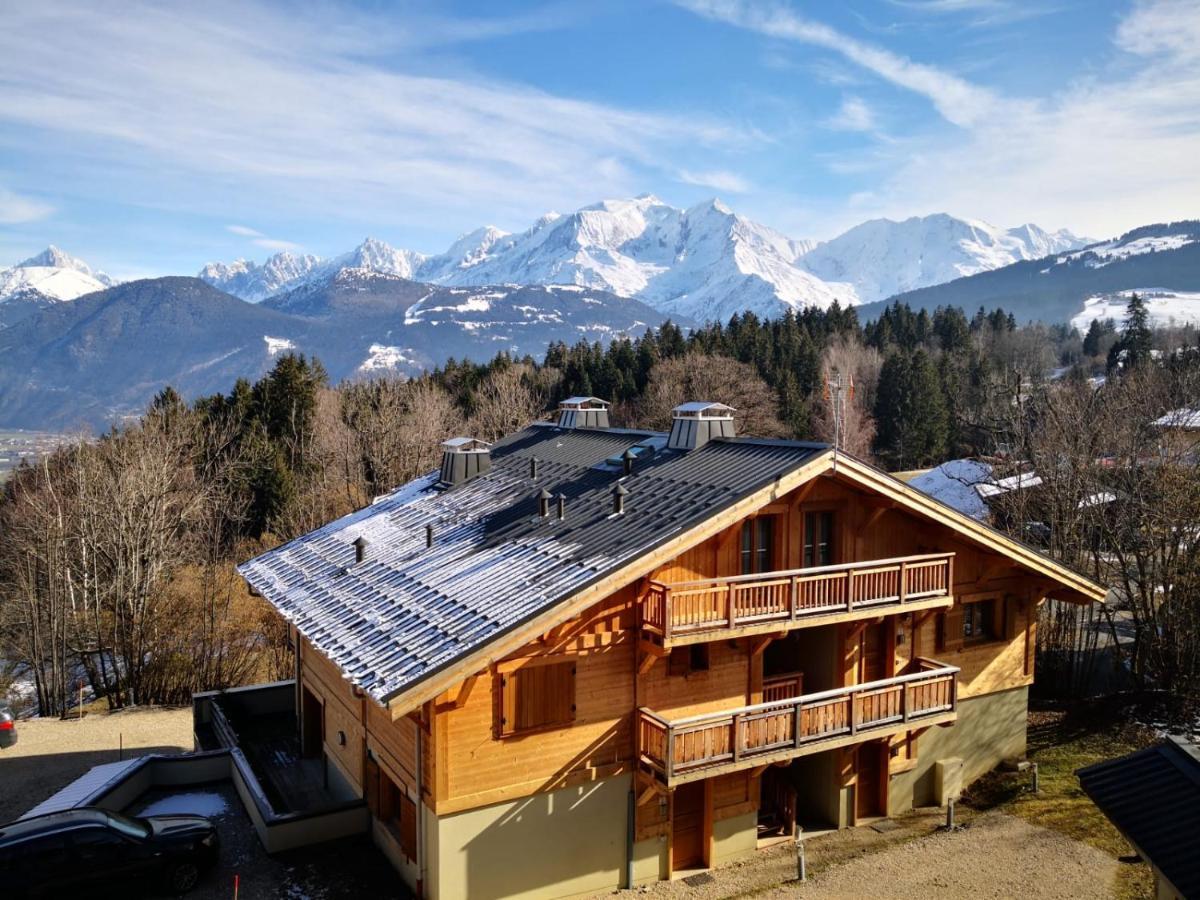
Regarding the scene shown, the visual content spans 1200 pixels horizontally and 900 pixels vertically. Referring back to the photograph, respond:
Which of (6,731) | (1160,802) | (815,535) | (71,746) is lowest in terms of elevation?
(71,746)

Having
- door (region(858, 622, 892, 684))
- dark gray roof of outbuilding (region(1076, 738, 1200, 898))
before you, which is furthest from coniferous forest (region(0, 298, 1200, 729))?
dark gray roof of outbuilding (region(1076, 738, 1200, 898))

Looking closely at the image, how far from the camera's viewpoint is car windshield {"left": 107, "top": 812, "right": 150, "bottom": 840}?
53.5 ft

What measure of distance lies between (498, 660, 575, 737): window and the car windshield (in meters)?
7.34

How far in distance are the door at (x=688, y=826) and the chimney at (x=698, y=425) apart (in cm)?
827

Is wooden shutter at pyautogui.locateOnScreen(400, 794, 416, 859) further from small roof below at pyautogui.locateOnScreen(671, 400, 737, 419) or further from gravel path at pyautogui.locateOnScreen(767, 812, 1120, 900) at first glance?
small roof below at pyautogui.locateOnScreen(671, 400, 737, 419)

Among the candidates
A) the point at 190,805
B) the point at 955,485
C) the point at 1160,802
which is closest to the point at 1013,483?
the point at 955,485

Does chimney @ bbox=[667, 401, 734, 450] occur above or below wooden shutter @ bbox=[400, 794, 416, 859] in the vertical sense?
above

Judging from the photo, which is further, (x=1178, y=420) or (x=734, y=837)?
(x=1178, y=420)

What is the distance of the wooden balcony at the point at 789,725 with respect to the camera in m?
16.5

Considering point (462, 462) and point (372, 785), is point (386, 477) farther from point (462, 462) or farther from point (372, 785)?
point (372, 785)

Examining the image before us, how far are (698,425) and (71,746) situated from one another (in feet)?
75.1

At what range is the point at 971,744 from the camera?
76.5ft

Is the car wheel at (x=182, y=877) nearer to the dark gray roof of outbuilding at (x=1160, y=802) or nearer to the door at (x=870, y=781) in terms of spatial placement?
the door at (x=870, y=781)

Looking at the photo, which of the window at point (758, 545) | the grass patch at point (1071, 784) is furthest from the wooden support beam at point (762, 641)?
the grass patch at point (1071, 784)
